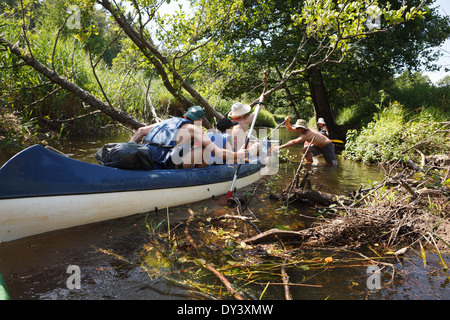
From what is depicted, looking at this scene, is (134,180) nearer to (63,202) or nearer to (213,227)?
(63,202)

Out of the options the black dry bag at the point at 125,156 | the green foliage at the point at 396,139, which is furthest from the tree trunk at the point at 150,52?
the green foliage at the point at 396,139

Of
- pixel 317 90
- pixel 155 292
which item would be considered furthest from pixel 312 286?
pixel 317 90

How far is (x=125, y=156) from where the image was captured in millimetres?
3738

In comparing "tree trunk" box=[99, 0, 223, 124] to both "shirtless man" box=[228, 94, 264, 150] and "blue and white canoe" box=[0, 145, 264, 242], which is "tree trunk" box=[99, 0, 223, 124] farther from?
"blue and white canoe" box=[0, 145, 264, 242]

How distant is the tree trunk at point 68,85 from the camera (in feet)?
18.1

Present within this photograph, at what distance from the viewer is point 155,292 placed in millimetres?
2320

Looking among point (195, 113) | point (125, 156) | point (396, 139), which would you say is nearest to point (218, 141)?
point (195, 113)

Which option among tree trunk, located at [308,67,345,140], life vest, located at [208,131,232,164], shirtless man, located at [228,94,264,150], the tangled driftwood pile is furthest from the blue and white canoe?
tree trunk, located at [308,67,345,140]

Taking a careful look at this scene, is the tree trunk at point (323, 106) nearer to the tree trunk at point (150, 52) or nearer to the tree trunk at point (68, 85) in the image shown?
the tree trunk at point (150, 52)

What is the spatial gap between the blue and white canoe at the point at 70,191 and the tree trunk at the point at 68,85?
9.72 ft

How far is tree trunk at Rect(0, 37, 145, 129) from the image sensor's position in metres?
5.52

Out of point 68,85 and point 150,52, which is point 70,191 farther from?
point 150,52

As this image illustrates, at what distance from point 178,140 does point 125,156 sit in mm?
814

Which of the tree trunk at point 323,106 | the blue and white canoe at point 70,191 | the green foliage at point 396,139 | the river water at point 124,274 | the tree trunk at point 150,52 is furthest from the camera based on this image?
the tree trunk at point 323,106
